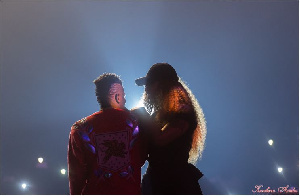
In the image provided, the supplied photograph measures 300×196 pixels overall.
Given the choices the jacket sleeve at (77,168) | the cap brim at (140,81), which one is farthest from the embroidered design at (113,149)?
the cap brim at (140,81)

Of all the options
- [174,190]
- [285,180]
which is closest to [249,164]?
[285,180]

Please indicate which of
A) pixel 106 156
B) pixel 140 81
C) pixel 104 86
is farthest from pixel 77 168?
pixel 140 81

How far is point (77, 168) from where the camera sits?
2303 millimetres

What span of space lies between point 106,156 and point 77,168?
0.32 m

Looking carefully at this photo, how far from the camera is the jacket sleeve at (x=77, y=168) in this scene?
89.8 inches

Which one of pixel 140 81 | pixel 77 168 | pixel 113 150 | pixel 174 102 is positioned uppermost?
pixel 140 81

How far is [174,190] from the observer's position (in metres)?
2.26

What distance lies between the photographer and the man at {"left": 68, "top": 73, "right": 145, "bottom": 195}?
7.23 feet

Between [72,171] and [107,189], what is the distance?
391 mm

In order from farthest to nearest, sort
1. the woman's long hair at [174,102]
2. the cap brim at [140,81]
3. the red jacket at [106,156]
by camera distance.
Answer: the cap brim at [140,81] < the woman's long hair at [174,102] < the red jacket at [106,156]

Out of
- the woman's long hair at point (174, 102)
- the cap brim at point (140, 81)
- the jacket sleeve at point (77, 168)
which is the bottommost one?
the jacket sleeve at point (77, 168)

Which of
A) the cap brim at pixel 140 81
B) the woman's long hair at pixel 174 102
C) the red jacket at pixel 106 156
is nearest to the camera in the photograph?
the red jacket at pixel 106 156

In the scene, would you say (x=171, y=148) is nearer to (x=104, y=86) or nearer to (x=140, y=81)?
(x=140, y=81)

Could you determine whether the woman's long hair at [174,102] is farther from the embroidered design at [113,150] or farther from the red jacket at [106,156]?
the embroidered design at [113,150]
